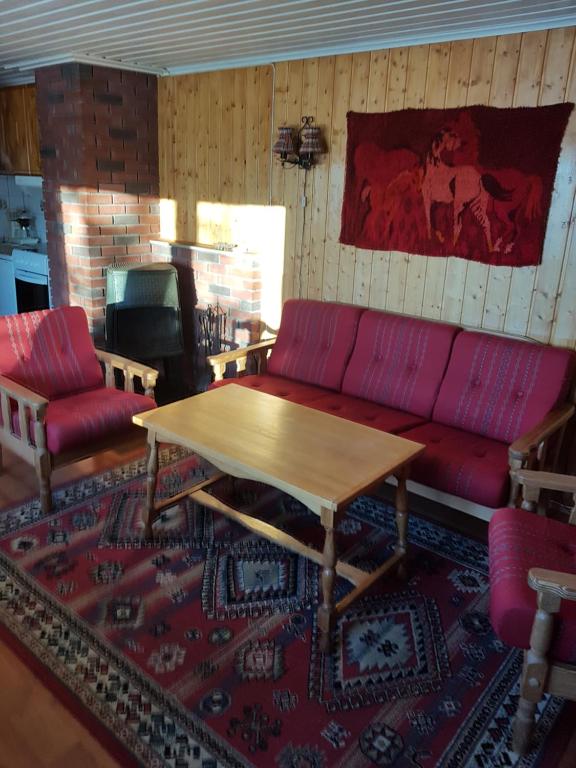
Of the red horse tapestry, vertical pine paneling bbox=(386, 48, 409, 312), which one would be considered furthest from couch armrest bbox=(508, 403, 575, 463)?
vertical pine paneling bbox=(386, 48, 409, 312)

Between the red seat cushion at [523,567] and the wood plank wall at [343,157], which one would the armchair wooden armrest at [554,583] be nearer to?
the red seat cushion at [523,567]

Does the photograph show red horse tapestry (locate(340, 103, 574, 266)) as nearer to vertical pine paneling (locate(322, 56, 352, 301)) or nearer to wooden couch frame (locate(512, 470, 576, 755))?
vertical pine paneling (locate(322, 56, 352, 301))

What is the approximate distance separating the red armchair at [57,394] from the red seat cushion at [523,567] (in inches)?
73.0

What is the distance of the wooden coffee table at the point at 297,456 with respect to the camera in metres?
2.13

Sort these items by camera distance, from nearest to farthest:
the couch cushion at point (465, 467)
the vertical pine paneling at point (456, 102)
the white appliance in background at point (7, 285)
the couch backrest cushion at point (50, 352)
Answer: the couch cushion at point (465, 467)
the vertical pine paneling at point (456, 102)
the couch backrest cushion at point (50, 352)
the white appliance in background at point (7, 285)

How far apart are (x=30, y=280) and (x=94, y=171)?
1320mm

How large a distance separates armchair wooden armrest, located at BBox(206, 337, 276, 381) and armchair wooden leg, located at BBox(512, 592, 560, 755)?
2.28m

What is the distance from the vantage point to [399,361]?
3.30 metres

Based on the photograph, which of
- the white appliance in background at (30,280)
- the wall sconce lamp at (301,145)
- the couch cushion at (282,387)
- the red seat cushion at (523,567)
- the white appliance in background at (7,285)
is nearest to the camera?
the red seat cushion at (523,567)

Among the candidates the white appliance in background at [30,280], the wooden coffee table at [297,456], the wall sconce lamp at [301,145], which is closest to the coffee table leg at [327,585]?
the wooden coffee table at [297,456]

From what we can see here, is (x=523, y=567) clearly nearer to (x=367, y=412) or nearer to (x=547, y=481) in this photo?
(x=547, y=481)

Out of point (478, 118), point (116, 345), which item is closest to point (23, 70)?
point (116, 345)

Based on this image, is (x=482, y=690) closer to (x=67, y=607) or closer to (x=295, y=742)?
(x=295, y=742)

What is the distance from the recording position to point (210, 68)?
13.2 feet
